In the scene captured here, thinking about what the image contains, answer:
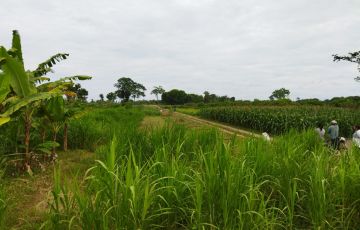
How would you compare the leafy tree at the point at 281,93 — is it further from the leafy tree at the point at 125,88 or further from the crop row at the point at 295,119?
the crop row at the point at 295,119

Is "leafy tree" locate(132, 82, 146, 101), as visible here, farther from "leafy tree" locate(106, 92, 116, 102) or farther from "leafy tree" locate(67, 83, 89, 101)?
"leafy tree" locate(67, 83, 89, 101)

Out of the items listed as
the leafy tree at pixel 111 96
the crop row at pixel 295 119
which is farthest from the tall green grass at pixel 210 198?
the leafy tree at pixel 111 96

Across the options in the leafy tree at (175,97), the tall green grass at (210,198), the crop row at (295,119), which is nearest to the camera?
the tall green grass at (210,198)

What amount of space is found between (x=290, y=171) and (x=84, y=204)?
8.04 feet

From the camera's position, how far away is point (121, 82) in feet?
287

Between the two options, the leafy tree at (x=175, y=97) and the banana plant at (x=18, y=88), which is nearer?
the banana plant at (x=18, y=88)

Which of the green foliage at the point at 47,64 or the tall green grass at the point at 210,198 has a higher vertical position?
the green foliage at the point at 47,64

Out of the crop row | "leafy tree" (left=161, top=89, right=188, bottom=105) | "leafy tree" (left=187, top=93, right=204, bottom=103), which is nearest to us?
the crop row

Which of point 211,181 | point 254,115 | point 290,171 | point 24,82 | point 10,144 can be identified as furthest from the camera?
point 254,115

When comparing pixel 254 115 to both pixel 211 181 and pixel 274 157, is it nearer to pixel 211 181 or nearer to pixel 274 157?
pixel 274 157

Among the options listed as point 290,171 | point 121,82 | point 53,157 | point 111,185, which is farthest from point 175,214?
point 121,82

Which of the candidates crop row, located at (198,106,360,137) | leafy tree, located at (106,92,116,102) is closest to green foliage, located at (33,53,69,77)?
crop row, located at (198,106,360,137)

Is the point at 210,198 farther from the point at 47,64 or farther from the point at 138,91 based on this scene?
the point at 138,91

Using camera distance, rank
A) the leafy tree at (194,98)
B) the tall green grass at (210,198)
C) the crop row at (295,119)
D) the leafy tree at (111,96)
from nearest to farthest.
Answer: the tall green grass at (210,198)
the crop row at (295,119)
the leafy tree at (111,96)
the leafy tree at (194,98)
